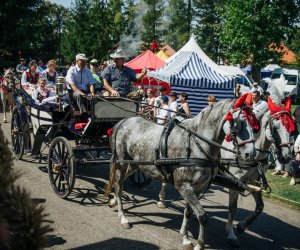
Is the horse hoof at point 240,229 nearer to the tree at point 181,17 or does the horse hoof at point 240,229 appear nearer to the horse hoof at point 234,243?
the horse hoof at point 234,243

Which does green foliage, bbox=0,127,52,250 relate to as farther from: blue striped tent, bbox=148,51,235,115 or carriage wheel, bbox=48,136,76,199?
blue striped tent, bbox=148,51,235,115

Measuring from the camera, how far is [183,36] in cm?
4706

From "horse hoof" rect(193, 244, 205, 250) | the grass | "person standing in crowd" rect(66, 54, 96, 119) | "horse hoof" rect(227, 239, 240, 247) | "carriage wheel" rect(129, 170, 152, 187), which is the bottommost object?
the grass

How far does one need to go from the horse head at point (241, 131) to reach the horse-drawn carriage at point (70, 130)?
217 centimetres

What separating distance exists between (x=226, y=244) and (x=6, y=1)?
23.6 metres

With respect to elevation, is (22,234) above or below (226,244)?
above

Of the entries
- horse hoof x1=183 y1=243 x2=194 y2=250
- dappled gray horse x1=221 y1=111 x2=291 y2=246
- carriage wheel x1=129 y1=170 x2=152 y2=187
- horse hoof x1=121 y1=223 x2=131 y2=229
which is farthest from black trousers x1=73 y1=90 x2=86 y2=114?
horse hoof x1=183 y1=243 x2=194 y2=250

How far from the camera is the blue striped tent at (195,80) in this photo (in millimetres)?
13938

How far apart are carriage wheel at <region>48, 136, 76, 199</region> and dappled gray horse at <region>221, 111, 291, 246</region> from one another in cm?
253

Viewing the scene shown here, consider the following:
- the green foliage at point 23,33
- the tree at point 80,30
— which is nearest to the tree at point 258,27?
the green foliage at point 23,33

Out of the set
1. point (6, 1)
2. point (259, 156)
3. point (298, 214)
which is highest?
point (6, 1)

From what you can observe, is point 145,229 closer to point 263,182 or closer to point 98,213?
point 98,213

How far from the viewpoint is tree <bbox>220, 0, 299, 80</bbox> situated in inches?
830

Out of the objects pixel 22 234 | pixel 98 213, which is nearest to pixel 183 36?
pixel 98 213
